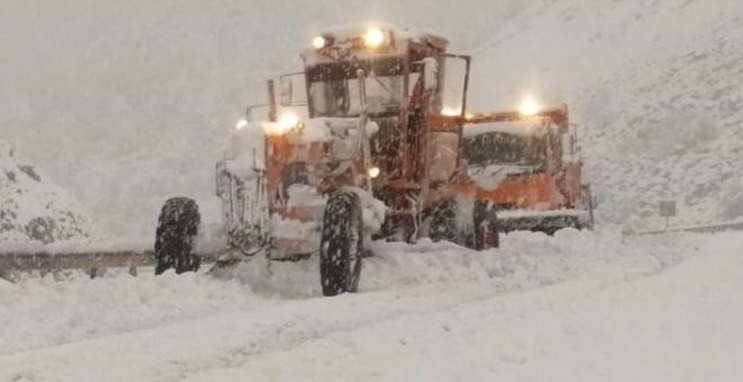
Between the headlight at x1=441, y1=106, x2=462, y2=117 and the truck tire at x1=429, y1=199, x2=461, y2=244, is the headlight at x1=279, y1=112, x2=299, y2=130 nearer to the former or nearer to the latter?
the truck tire at x1=429, y1=199, x2=461, y2=244

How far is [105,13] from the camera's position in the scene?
72375mm

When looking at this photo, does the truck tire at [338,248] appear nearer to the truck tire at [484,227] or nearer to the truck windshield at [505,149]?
the truck tire at [484,227]

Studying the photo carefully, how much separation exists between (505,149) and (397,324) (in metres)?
12.2

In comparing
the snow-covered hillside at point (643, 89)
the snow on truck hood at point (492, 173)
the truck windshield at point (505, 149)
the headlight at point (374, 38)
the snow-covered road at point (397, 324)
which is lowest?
the snow-covered road at point (397, 324)

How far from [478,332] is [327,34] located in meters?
6.07

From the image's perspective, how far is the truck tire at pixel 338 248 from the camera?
9.66 metres

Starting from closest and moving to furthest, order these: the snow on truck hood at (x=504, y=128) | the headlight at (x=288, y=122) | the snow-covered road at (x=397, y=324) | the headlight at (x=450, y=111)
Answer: the snow-covered road at (x=397, y=324) < the headlight at (x=288, y=122) < the headlight at (x=450, y=111) < the snow on truck hood at (x=504, y=128)

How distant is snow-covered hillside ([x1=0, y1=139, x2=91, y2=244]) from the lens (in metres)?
24.4

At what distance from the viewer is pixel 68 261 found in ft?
38.5

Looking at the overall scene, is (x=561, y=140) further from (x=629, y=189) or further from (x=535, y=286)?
(x=629, y=189)

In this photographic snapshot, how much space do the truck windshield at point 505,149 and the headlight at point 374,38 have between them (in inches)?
292

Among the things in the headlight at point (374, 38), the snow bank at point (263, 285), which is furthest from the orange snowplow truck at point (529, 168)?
the headlight at point (374, 38)

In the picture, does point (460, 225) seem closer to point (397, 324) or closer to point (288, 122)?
point (288, 122)

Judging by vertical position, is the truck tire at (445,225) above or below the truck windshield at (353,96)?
below
